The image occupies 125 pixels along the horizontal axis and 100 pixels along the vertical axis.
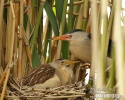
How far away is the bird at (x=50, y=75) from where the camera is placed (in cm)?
201

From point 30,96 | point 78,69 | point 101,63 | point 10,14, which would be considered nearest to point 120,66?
point 101,63

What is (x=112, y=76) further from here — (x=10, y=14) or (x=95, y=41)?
(x=10, y=14)

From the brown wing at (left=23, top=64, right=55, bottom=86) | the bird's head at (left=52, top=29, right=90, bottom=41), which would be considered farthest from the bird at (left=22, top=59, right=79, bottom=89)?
the bird's head at (left=52, top=29, right=90, bottom=41)

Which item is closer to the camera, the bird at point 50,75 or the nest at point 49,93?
the nest at point 49,93

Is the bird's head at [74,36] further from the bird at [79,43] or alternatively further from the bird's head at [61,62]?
the bird's head at [61,62]

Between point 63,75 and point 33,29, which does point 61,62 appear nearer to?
point 63,75

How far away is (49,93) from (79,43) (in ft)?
1.68

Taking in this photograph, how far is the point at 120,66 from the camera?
85 cm

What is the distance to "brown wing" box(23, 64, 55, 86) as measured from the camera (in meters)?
2.02

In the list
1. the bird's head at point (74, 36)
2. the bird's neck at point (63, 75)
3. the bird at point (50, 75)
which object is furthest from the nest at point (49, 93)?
the bird's head at point (74, 36)

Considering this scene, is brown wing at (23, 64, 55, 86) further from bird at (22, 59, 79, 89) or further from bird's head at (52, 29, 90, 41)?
bird's head at (52, 29, 90, 41)

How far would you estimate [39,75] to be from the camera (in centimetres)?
206

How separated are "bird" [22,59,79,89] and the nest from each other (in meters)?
0.06

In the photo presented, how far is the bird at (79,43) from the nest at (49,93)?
0.28 metres
